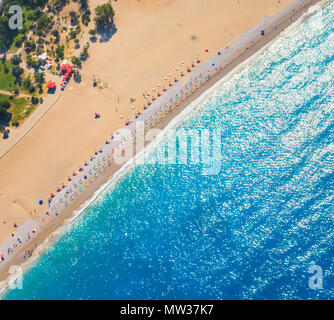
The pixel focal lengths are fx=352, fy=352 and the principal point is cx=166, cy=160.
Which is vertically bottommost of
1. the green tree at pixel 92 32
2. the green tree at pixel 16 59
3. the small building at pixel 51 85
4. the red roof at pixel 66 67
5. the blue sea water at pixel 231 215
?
the blue sea water at pixel 231 215

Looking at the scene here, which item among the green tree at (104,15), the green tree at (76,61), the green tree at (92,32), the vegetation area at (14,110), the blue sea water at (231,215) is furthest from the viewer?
the green tree at (92,32)

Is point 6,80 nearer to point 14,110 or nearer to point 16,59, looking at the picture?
point 16,59

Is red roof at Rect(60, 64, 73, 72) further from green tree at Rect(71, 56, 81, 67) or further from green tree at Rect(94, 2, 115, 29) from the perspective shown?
green tree at Rect(94, 2, 115, 29)

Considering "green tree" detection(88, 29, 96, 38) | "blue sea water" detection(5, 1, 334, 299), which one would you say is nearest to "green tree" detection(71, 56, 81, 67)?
"green tree" detection(88, 29, 96, 38)

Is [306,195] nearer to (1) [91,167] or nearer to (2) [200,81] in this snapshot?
(2) [200,81]

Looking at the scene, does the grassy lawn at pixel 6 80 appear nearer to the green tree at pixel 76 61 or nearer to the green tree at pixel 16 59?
the green tree at pixel 16 59

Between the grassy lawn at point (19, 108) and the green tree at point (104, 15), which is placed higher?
the green tree at point (104, 15)

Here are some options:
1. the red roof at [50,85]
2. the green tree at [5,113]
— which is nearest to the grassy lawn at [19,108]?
the green tree at [5,113]

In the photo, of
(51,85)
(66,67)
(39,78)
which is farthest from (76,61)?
(39,78)
